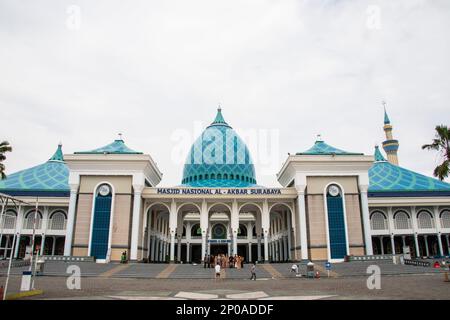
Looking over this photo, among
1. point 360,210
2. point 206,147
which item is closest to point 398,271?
point 360,210

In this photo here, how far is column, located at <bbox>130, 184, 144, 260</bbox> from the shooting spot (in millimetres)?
37469

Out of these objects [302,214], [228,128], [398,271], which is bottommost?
[398,271]

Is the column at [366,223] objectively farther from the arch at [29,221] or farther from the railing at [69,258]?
the arch at [29,221]

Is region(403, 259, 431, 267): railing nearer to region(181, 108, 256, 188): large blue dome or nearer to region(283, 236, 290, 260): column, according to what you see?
region(283, 236, 290, 260): column

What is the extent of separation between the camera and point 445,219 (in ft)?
162

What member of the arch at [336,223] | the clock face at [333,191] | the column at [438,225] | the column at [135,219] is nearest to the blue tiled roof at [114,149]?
the column at [135,219]

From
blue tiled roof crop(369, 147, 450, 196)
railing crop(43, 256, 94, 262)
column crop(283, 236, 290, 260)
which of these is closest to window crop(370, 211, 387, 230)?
blue tiled roof crop(369, 147, 450, 196)

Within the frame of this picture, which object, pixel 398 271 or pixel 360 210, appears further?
pixel 360 210

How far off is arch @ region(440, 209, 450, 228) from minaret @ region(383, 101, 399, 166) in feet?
Answer: 55.5

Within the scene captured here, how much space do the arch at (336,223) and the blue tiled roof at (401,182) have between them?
14.3 meters
